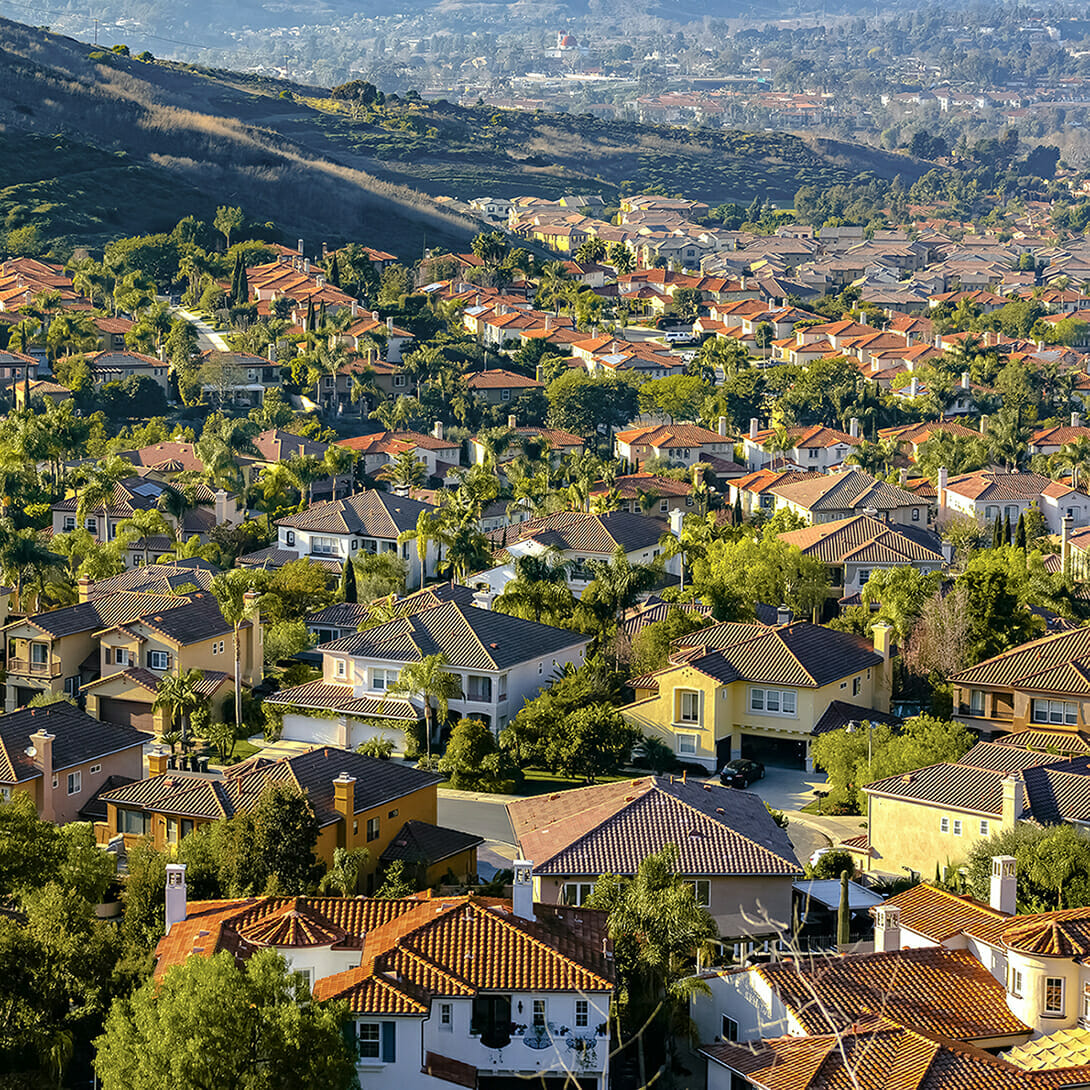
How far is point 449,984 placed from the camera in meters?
28.7

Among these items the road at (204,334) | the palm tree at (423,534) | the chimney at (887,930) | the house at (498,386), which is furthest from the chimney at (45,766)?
the road at (204,334)

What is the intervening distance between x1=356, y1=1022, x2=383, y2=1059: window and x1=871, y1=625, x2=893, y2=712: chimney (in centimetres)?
2728

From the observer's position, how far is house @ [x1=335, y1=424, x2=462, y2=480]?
8731 cm

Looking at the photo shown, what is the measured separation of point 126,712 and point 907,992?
2712 centimetres

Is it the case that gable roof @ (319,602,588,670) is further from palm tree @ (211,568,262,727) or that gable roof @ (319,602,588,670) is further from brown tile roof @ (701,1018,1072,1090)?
Answer: brown tile roof @ (701,1018,1072,1090)

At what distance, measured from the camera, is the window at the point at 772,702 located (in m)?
50.5

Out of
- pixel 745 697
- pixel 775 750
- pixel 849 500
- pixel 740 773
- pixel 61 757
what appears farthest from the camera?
pixel 849 500

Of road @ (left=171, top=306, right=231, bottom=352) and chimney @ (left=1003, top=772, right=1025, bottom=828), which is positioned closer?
chimney @ (left=1003, top=772, right=1025, bottom=828)

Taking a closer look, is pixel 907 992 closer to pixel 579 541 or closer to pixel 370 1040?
pixel 370 1040

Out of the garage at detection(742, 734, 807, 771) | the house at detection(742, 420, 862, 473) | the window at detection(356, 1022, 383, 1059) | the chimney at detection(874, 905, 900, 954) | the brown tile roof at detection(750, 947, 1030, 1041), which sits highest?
the window at detection(356, 1022, 383, 1059)

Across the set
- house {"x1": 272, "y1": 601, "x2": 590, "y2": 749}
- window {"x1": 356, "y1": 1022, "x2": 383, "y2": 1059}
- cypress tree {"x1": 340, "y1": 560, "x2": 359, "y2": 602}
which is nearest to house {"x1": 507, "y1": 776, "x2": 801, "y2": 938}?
window {"x1": 356, "y1": 1022, "x2": 383, "y2": 1059}

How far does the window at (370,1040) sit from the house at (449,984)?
0.02 m

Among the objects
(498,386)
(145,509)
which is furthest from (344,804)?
(498,386)

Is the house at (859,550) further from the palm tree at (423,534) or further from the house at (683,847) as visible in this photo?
the house at (683,847)
